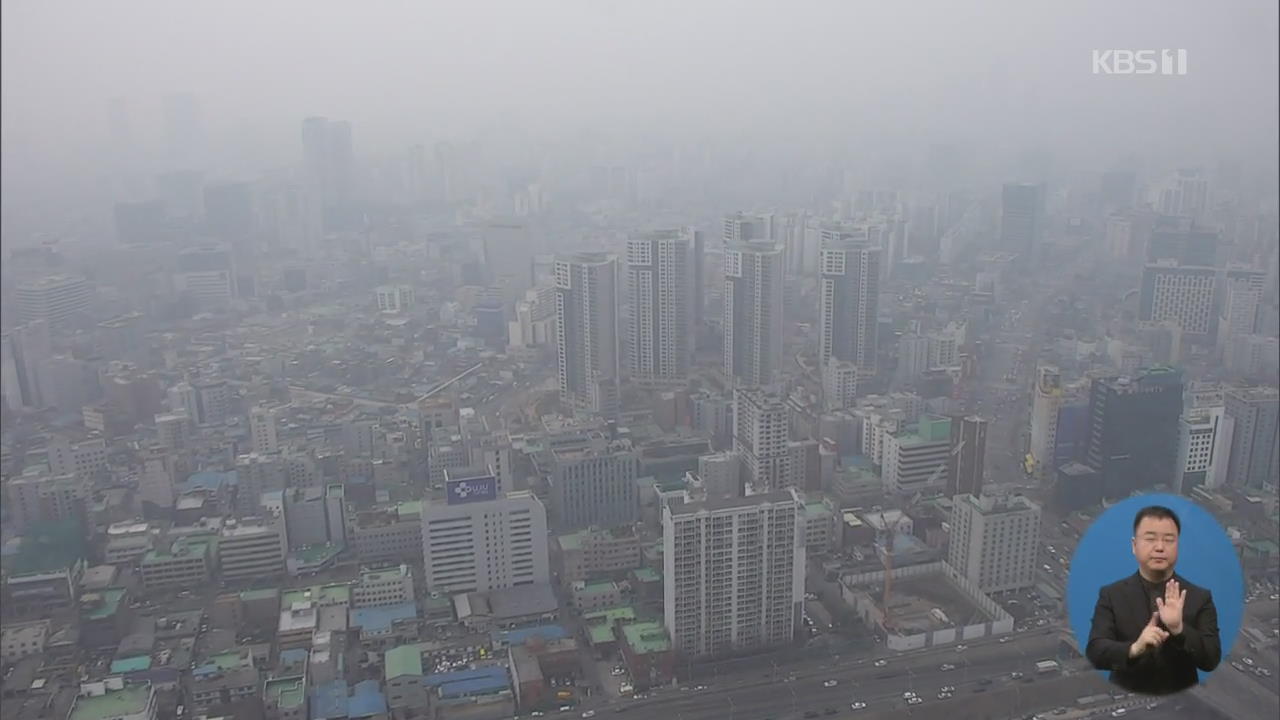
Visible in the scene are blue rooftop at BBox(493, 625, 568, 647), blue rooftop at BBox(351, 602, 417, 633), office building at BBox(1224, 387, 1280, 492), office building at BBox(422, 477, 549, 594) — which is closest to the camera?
blue rooftop at BBox(493, 625, 568, 647)

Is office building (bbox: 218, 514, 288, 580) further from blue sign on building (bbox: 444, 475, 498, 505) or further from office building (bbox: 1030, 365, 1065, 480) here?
office building (bbox: 1030, 365, 1065, 480)

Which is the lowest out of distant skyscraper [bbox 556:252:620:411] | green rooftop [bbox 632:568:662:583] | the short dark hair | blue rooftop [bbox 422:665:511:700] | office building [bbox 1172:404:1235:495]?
blue rooftop [bbox 422:665:511:700]

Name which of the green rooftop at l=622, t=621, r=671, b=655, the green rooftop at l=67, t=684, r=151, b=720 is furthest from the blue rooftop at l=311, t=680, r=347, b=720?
the green rooftop at l=622, t=621, r=671, b=655

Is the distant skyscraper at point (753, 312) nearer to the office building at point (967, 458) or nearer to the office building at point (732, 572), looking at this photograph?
the office building at point (967, 458)

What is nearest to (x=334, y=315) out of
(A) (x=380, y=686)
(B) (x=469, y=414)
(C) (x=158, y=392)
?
(C) (x=158, y=392)

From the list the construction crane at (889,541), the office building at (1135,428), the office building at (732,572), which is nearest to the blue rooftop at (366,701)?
the office building at (732,572)

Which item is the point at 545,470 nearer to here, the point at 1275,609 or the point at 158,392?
the point at 158,392
